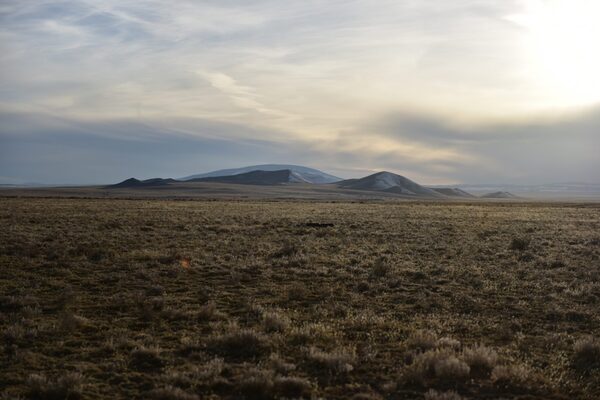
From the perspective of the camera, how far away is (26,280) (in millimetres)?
13930

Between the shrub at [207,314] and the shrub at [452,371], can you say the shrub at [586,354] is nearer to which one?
the shrub at [452,371]

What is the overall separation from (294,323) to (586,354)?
5.20 m

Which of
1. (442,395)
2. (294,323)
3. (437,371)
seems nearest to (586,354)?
(437,371)

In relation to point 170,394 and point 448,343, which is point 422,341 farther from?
point 170,394

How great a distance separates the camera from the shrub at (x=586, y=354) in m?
7.75

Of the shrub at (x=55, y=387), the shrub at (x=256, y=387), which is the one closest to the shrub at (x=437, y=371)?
the shrub at (x=256, y=387)

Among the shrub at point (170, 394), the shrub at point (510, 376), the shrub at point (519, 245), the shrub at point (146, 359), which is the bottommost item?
the shrub at point (146, 359)

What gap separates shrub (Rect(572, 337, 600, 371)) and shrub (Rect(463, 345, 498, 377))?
1.41 m

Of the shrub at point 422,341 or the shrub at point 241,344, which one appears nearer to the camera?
the shrub at point 241,344

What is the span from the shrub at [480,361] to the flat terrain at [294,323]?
0.09 ft

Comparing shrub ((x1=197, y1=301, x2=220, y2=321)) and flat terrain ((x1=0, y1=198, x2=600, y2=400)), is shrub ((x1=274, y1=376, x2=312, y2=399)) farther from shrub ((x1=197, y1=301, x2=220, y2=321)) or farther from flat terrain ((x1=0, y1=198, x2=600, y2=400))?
shrub ((x1=197, y1=301, x2=220, y2=321))

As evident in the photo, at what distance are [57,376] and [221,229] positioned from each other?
77.2 feet

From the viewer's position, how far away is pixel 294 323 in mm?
10016

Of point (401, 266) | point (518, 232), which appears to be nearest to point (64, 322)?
point (401, 266)
